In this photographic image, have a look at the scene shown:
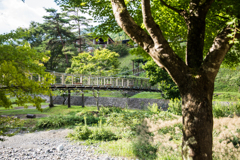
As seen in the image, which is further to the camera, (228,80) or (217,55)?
(228,80)

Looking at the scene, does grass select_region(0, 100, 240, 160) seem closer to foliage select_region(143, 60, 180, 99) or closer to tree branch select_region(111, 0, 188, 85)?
tree branch select_region(111, 0, 188, 85)

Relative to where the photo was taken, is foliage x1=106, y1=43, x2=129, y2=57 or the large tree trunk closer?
the large tree trunk

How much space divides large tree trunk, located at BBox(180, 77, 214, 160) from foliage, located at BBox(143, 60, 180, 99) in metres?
10.4

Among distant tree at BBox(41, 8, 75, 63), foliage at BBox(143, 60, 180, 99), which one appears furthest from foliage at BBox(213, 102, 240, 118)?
distant tree at BBox(41, 8, 75, 63)

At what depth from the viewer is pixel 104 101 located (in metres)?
23.3

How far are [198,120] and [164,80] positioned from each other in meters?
10.9

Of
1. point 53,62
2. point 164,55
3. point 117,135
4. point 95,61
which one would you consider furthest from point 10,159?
point 53,62

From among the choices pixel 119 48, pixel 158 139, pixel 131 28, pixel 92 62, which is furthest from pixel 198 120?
pixel 119 48

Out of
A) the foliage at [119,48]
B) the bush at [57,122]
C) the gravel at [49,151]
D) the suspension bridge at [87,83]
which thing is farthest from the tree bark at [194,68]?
the foliage at [119,48]

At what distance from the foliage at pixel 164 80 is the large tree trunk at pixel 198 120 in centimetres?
1037

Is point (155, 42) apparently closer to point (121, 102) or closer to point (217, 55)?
point (217, 55)

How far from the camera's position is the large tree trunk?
2588 millimetres

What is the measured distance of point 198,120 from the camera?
2602 millimetres

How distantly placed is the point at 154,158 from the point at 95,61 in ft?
50.3
